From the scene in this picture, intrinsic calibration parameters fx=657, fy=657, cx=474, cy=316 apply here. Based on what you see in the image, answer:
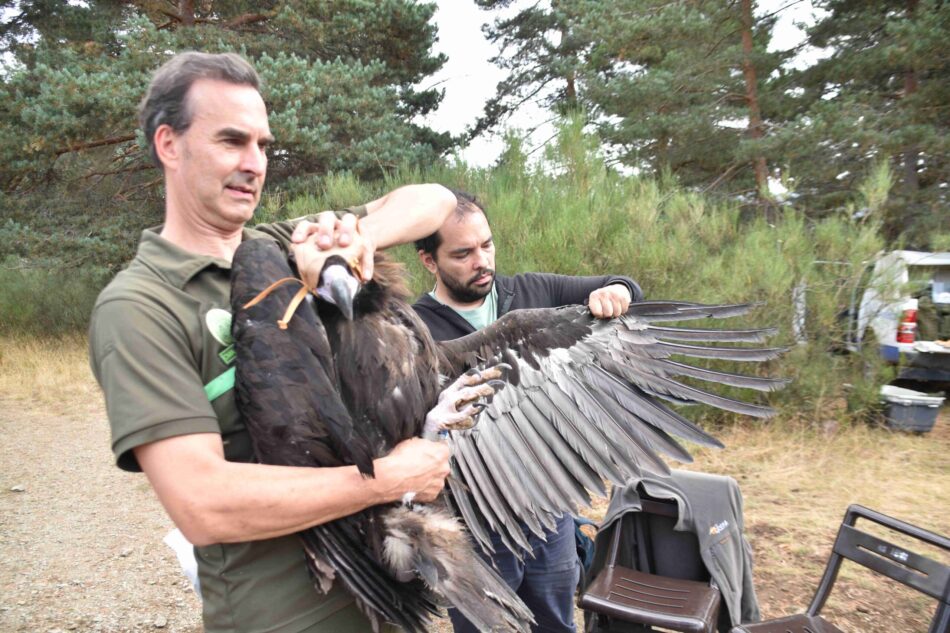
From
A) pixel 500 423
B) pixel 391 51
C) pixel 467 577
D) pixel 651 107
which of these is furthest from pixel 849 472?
pixel 391 51

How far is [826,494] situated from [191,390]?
18.4ft

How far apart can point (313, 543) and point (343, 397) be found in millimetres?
451

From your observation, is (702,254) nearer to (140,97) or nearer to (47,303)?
(140,97)

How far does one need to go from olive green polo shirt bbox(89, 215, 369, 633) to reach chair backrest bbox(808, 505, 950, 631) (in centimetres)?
228

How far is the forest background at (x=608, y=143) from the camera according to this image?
7039 millimetres

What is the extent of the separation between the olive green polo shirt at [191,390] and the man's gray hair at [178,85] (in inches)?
10.2

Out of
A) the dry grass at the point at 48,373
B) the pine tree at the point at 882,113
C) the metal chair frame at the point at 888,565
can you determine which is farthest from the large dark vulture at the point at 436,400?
the dry grass at the point at 48,373

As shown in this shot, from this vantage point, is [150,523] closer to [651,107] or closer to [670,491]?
[670,491]

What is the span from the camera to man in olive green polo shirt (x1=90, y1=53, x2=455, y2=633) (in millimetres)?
1253

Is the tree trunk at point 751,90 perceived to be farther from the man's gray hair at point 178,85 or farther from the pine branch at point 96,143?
the man's gray hair at point 178,85

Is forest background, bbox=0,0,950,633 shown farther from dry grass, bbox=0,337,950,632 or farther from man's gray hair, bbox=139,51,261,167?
man's gray hair, bbox=139,51,261,167

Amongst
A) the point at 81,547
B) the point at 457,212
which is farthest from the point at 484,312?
the point at 81,547

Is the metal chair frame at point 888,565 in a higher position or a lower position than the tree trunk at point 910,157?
lower

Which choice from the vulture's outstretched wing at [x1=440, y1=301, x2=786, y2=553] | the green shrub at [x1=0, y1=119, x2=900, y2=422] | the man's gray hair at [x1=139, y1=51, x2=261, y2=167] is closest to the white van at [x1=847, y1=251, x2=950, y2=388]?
the green shrub at [x1=0, y1=119, x2=900, y2=422]
